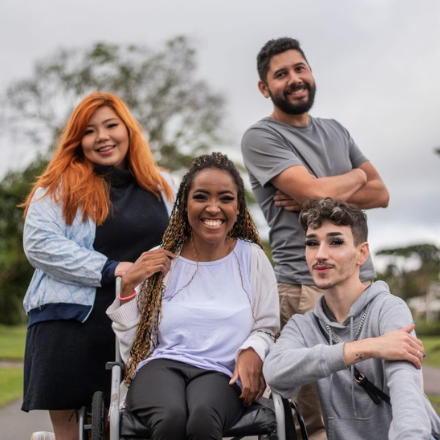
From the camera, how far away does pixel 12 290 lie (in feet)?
81.3

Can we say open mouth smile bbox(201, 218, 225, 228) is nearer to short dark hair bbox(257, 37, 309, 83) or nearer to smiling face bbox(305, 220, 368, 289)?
smiling face bbox(305, 220, 368, 289)

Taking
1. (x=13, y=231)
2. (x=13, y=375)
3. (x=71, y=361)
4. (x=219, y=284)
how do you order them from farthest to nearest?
(x=13, y=231) < (x=13, y=375) < (x=71, y=361) < (x=219, y=284)

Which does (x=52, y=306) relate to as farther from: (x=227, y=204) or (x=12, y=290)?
(x=12, y=290)

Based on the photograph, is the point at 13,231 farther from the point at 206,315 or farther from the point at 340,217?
the point at 340,217

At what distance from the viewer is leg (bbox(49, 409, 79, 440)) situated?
364 cm

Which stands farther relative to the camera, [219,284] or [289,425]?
[219,284]

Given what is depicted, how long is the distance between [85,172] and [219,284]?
39.1 inches

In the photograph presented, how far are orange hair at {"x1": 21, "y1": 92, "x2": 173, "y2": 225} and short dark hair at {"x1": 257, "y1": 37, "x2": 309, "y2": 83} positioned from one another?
772 millimetres

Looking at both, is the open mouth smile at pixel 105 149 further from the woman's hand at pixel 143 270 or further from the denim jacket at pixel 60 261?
the woman's hand at pixel 143 270

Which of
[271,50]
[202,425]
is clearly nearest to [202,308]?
[202,425]

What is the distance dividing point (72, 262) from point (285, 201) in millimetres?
1152

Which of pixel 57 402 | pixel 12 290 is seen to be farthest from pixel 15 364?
pixel 12 290

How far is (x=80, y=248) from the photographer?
3.56 m

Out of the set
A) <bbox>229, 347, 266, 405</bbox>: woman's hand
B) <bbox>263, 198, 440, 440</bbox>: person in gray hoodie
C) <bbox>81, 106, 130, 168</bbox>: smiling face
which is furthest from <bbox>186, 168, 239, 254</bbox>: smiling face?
<bbox>81, 106, 130, 168</bbox>: smiling face
